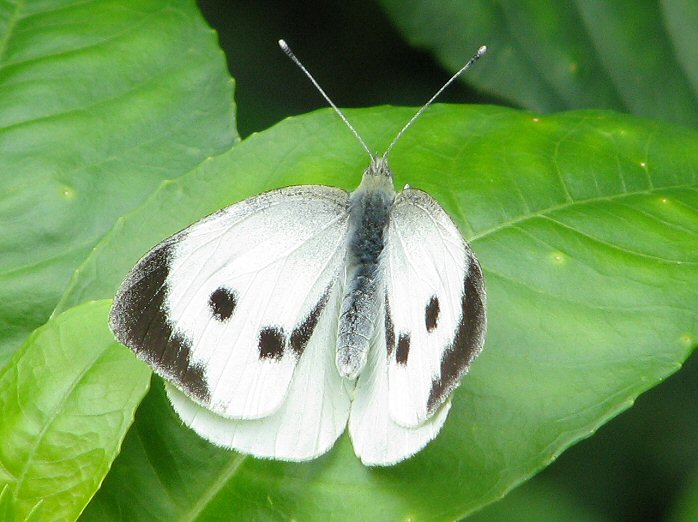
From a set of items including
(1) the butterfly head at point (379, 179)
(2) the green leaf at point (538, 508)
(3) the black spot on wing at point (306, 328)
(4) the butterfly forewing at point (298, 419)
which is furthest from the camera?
(2) the green leaf at point (538, 508)

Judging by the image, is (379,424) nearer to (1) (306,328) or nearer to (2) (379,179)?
(1) (306,328)

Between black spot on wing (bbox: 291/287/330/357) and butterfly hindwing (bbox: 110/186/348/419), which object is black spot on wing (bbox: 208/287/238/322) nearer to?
butterfly hindwing (bbox: 110/186/348/419)

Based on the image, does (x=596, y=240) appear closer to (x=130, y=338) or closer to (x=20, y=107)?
(x=130, y=338)

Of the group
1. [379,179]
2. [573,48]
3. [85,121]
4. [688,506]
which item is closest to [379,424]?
[379,179]

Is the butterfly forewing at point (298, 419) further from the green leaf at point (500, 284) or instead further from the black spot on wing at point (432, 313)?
the black spot on wing at point (432, 313)

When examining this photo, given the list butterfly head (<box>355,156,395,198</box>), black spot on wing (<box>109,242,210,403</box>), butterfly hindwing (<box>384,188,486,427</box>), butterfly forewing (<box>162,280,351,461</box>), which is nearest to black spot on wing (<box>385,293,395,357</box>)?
butterfly hindwing (<box>384,188,486,427</box>)

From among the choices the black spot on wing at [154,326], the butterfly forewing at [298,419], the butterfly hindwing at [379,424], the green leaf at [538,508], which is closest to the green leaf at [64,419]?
the black spot on wing at [154,326]

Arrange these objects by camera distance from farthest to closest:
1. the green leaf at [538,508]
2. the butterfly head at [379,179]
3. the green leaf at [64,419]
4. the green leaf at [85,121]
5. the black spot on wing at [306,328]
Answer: the green leaf at [538,508] → the green leaf at [85,121] → the butterfly head at [379,179] → the black spot on wing at [306,328] → the green leaf at [64,419]
